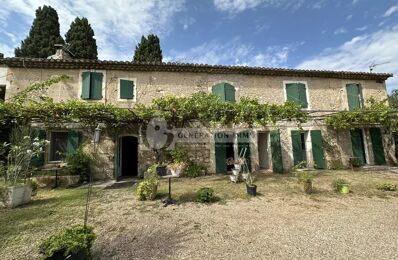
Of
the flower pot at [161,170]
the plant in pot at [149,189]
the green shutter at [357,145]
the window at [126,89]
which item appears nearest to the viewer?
the flower pot at [161,170]

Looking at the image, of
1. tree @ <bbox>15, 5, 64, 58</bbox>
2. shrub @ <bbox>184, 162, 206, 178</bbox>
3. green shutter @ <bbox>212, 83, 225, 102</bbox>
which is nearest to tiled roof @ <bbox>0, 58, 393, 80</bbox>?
green shutter @ <bbox>212, 83, 225, 102</bbox>

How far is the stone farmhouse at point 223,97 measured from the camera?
27.5 feet

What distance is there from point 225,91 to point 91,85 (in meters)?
6.01

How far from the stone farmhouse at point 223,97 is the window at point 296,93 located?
0.05 meters

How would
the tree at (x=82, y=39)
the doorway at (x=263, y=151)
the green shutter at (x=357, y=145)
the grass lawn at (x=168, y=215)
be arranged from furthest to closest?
the tree at (x=82, y=39)
the doorway at (x=263, y=151)
the green shutter at (x=357, y=145)
the grass lawn at (x=168, y=215)

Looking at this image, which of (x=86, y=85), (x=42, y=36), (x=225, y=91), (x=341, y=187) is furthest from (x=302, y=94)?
(x=42, y=36)

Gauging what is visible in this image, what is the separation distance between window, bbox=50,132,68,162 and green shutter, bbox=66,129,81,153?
40 centimetres

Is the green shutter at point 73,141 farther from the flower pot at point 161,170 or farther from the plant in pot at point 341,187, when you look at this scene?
the plant in pot at point 341,187

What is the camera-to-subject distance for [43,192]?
21.1 feet

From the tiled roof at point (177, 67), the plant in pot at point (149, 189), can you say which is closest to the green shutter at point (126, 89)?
the tiled roof at point (177, 67)

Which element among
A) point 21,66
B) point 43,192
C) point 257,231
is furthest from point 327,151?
point 21,66

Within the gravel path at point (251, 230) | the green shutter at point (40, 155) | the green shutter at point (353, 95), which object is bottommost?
the gravel path at point (251, 230)

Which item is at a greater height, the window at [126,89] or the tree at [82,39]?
the tree at [82,39]

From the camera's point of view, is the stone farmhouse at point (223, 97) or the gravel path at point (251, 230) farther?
the stone farmhouse at point (223, 97)
